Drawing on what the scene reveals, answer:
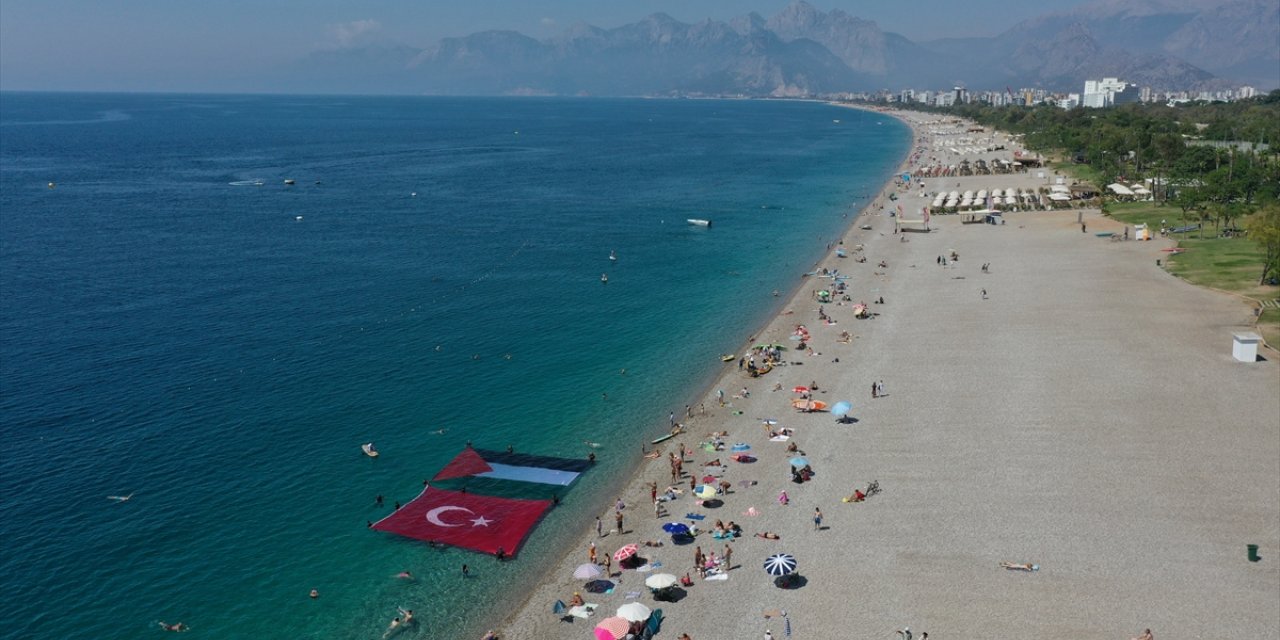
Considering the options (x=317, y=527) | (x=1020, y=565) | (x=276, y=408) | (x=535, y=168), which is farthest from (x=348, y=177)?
(x=1020, y=565)

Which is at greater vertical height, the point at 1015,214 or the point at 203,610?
the point at 1015,214

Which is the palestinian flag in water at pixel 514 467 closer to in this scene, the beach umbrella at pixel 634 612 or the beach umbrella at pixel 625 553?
the beach umbrella at pixel 625 553

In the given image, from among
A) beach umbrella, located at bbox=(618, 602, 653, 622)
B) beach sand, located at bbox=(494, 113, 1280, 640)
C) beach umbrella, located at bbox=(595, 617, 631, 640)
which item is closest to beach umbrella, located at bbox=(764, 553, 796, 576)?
beach sand, located at bbox=(494, 113, 1280, 640)

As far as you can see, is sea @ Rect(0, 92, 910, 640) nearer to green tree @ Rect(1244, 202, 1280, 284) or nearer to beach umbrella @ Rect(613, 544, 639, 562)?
beach umbrella @ Rect(613, 544, 639, 562)

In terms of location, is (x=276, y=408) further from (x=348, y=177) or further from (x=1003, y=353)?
(x=348, y=177)

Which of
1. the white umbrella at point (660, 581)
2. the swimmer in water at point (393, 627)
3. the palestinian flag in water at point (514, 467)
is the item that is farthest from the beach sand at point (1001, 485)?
the palestinian flag in water at point (514, 467)

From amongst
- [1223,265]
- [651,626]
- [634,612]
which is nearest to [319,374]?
[634,612]
